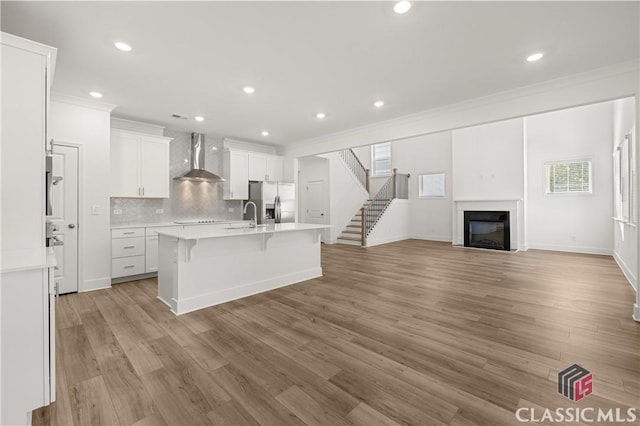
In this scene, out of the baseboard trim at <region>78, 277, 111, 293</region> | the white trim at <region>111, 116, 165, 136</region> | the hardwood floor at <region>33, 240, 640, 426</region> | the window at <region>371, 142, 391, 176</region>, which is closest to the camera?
the hardwood floor at <region>33, 240, 640, 426</region>

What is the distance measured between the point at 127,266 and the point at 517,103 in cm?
661

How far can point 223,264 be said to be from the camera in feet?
12.4

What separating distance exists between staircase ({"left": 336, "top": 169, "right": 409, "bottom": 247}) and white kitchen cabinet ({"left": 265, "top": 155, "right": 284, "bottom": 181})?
265cm

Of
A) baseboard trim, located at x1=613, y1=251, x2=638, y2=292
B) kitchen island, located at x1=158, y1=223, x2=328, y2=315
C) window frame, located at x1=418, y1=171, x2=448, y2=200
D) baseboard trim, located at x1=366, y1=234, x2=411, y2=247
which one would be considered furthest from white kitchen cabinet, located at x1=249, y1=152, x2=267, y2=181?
baseboard trim, located at x1=613, y1=251, x2=638, y2=292

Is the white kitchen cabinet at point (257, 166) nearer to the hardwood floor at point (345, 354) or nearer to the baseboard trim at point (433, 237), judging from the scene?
the hardwood floor at point (345, 354)

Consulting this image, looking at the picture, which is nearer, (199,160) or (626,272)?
(626,272)

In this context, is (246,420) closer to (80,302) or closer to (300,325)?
(300,325)

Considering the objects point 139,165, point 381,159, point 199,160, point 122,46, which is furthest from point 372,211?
point 122,46

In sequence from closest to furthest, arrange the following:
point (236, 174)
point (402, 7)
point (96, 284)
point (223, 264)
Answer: point (402, 7), point (223, 264), point (96, 284), point (236, 174)

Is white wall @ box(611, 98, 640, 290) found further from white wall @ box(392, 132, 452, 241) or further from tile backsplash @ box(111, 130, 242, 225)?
tile backsplash @ box(111, 130, 242, 225)

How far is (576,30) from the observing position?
2678 millimetres

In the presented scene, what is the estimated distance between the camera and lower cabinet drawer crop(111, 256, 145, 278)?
4676 mm

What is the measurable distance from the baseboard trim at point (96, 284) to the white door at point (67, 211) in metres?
0.10

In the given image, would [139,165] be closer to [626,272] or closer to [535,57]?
[535,57]
